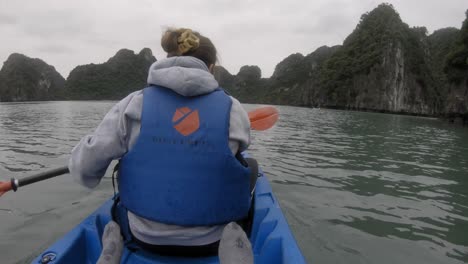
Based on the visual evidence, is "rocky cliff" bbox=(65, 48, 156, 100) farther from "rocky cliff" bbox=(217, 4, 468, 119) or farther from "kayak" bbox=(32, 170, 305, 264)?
"kayak" bbox=(32, 170, 305, 264)

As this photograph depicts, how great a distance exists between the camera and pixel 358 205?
16.2 feet

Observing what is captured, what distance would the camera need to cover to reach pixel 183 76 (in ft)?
5.36

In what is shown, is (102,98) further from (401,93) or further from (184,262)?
(184,262)

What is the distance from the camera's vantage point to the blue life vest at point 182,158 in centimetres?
167

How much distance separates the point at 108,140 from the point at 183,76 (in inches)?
18.5

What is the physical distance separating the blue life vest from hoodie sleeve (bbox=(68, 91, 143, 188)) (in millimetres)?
55

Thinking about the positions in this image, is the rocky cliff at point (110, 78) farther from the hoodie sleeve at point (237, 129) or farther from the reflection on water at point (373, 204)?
the hoodie sleeve at point (237, 129)

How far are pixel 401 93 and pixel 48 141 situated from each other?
6885 cm

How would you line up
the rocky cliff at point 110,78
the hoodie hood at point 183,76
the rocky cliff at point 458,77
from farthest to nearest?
the rocky cliff at point 110,78
the rocky cliff at point 458,77
the hoodie hood at point 183,76

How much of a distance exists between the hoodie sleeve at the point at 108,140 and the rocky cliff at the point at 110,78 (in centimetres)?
9390

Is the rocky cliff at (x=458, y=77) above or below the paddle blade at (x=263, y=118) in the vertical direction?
above

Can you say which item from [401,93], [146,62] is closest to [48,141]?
[401,93]

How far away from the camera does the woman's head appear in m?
1.89

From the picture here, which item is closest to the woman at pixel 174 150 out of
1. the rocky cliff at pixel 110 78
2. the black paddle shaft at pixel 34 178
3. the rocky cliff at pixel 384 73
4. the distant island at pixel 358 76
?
the black paddle shaft at pixel 34 178
